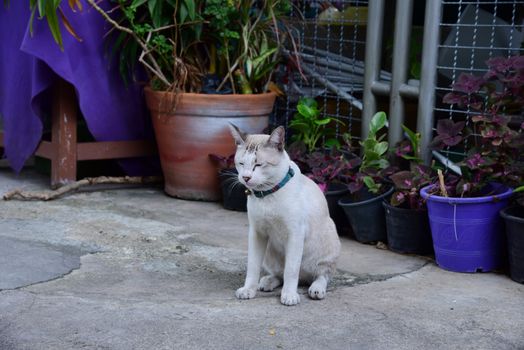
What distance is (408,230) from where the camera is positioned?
11.0ft

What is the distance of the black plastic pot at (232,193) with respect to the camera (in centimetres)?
409

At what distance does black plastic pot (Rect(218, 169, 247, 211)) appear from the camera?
409 cm

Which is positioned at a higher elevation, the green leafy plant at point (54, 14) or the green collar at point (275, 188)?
the green leafy plant at point (54, 14)

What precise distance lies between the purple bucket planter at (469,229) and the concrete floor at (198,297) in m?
0.08

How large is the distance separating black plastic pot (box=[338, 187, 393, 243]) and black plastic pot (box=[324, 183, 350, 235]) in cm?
10

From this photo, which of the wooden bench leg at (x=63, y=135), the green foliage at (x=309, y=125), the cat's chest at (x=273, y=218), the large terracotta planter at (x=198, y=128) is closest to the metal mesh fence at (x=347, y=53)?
the green foliage at (x=309, y=125)

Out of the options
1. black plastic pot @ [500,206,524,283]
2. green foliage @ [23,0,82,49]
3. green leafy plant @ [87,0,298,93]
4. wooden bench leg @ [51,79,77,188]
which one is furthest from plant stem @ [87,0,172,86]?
black plastic pot @ [500,206,524,283]

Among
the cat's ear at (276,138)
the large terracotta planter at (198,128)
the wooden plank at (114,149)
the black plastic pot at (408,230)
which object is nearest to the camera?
the cat's ear at (276,138)

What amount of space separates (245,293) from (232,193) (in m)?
1.41

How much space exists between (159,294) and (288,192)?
0.60 metres

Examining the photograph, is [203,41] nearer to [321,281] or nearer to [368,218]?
[368,218]

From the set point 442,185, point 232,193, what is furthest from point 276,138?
point 232,193

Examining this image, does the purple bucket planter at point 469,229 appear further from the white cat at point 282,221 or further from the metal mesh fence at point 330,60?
the metal mesh fence at point 330,60

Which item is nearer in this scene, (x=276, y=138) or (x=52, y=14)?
(x=276, y=138)
